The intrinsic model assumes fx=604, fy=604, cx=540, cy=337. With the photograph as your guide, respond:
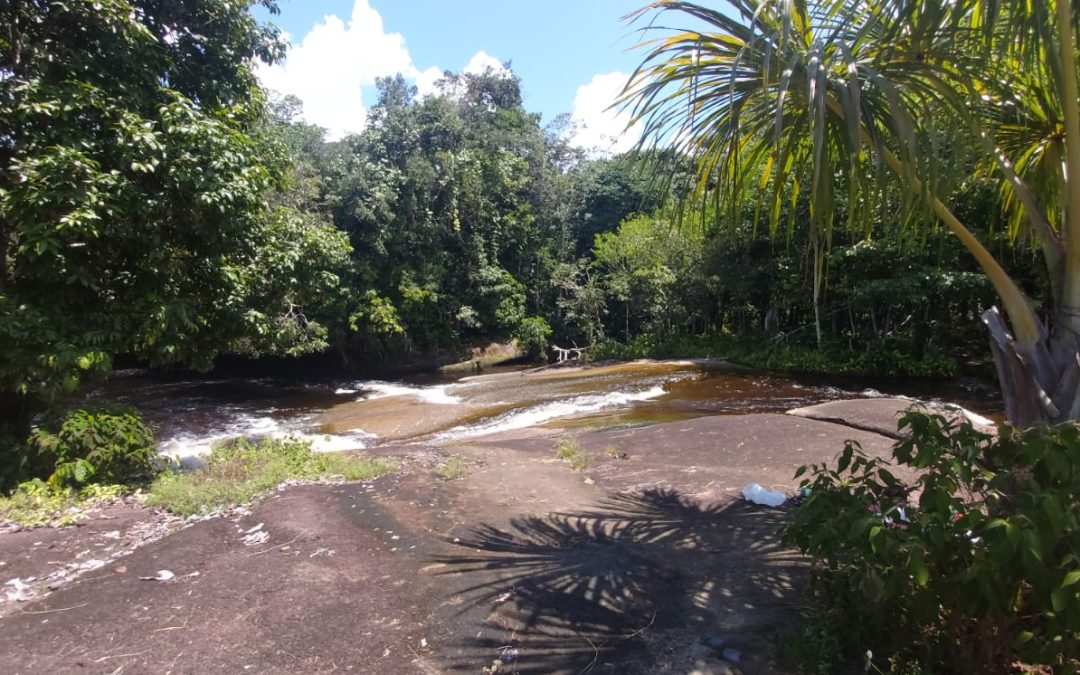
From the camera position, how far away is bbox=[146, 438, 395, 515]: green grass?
203 inches

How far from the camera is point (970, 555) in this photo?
220 centimetres

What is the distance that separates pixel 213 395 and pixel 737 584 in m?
17.6

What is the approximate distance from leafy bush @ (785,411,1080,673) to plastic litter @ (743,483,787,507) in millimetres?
2234

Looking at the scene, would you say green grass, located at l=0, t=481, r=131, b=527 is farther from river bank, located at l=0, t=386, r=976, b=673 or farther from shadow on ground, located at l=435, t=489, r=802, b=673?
shadow on ground, located at l=435, t=489, r=802, b=673

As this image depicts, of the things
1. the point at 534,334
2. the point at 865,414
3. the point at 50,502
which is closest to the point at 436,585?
the point at 50,502

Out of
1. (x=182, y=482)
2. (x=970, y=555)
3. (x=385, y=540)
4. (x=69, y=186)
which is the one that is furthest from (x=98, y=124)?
(x=970, y=555)

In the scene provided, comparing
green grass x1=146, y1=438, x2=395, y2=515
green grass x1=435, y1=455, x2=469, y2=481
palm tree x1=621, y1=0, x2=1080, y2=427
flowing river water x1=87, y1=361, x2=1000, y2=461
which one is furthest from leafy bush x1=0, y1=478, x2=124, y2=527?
palm tree x1=621, y1=0, x2=1080, y2=427

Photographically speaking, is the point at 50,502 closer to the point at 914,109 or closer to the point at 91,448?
the point at 91,448

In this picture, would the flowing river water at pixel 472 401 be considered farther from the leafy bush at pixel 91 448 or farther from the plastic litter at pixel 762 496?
the plastic litter at pixel 762 496

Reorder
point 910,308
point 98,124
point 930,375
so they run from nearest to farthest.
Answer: point 98,124
point 930,375
point 910,308

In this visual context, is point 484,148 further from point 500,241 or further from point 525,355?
→ point 525,355

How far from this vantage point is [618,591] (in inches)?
135

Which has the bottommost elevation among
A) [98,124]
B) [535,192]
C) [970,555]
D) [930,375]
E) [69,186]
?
[930,375]

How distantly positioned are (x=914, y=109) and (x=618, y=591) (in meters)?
3.00
